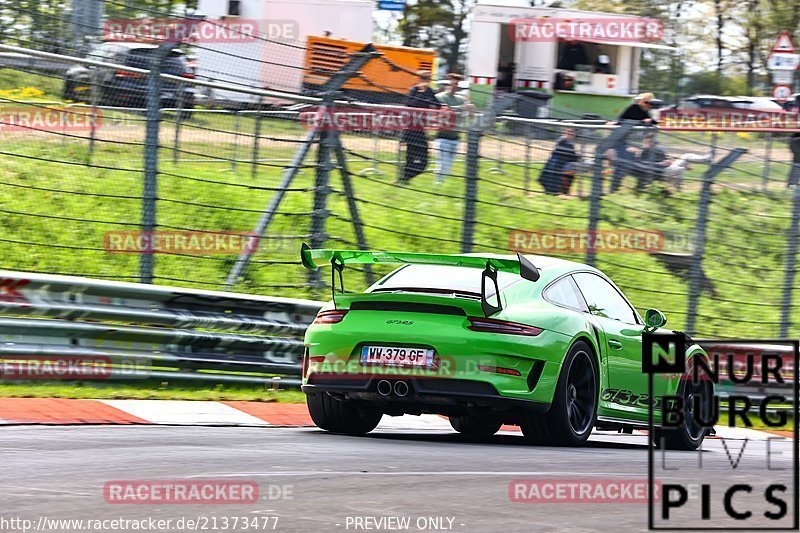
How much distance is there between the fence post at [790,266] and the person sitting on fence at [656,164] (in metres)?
1.15

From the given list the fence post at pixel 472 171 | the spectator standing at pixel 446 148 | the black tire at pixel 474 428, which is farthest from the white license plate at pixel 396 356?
the spectator standing at pixel 446 148

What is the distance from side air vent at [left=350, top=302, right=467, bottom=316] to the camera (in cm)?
873

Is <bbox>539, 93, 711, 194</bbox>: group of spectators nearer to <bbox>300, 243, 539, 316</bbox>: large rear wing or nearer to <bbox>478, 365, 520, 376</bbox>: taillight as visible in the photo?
<bbox>300, 243, 539, 316</bbox>: large rear wing

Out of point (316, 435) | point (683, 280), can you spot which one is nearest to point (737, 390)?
point (683, 280)

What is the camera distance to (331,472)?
717 centimetres

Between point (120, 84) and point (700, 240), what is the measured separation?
617cm

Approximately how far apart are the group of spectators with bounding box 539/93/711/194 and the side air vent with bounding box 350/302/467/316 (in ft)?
18.7

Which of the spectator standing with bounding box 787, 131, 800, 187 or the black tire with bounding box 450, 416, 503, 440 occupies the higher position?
the spectator standing with bounding box 787, 131, 800, 187

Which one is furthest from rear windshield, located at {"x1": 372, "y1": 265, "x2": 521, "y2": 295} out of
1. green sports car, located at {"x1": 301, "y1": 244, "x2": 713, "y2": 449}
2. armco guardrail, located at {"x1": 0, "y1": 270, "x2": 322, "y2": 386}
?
armco guardrail, located at {"x1": 0, "y1": 270, "x2": 322, "y2": 386}

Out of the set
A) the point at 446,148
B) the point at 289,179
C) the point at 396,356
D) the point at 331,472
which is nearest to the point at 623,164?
the point at 446,148

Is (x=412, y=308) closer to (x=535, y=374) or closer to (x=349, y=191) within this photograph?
(x=535, y=374)

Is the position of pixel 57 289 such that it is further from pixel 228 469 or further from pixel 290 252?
pixel 228 469

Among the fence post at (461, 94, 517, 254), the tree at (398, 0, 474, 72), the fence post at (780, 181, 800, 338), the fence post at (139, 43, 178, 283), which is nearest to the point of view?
the fence post at (139, 43, 178, 283)

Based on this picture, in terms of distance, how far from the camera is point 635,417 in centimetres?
988
